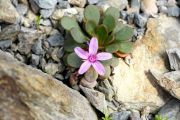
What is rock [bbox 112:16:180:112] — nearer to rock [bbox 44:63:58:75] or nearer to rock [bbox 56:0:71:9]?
rock [bbox 44:63:58:75]

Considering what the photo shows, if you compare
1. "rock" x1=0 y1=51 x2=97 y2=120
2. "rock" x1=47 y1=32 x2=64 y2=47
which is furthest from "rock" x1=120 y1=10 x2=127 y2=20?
"rock" x1=0 y1=51 x2=97 y2=120

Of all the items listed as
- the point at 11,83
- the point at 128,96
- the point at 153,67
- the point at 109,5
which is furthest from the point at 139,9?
the point at 11,83

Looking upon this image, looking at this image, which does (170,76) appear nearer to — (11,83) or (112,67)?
(112,67)

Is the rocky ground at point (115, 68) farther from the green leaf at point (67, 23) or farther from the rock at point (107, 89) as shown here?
the green leaf at point (67, 23)

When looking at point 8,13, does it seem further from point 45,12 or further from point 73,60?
point 73,60

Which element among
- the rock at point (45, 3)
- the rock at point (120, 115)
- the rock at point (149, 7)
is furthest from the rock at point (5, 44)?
the rock at point (149, 7)
